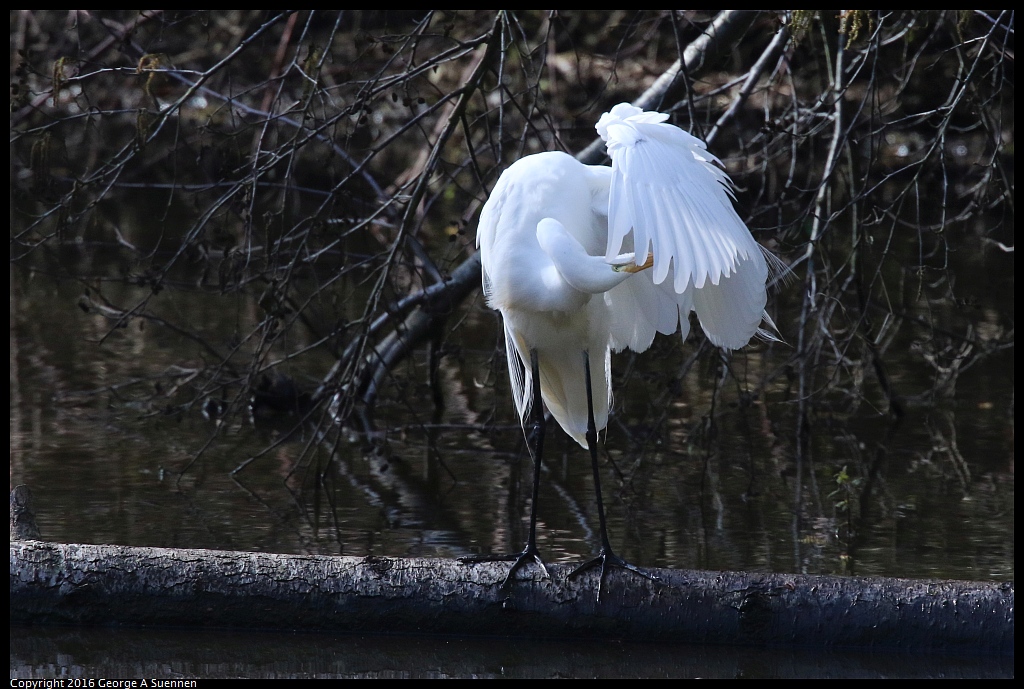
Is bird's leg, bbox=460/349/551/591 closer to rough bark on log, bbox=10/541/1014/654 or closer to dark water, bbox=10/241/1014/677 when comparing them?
rough bark on log, bbox=10/541/1014/654

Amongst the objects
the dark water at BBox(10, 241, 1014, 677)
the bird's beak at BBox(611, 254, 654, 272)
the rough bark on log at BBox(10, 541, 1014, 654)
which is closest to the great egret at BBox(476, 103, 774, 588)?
the bird's beak at BBox(611, 254, 654, 272)

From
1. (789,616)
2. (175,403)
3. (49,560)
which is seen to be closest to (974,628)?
(789,616)

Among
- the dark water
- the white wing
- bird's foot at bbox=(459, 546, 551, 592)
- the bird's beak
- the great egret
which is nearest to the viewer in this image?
the white wing

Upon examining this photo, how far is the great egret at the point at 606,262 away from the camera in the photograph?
2.79m

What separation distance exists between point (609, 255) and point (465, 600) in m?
0.94

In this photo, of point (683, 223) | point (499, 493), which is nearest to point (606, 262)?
point (683, 223)

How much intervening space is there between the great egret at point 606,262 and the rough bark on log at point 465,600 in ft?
0.37

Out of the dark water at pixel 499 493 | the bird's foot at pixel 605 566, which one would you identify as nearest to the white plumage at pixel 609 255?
the bird's foot at pixel 605 566

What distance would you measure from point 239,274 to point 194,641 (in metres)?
1.71

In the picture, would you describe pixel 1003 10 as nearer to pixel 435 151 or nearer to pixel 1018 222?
pixel 1018 222

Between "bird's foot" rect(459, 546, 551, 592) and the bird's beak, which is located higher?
the bird's beak

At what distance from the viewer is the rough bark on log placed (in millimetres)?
3002

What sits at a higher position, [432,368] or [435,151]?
[435,151]

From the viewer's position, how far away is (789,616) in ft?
9.86
